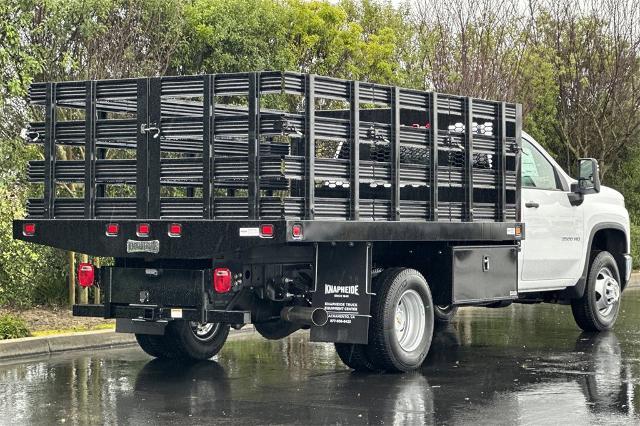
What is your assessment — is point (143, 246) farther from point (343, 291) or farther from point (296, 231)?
point (343, 291)

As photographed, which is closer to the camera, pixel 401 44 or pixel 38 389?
pixel 38 389

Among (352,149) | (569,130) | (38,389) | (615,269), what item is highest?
(569,130)

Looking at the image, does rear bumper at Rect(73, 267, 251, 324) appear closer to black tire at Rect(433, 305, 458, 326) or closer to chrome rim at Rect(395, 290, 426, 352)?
chrome rim at Rect(395, 290, 426, 352)

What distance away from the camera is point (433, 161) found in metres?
11.4

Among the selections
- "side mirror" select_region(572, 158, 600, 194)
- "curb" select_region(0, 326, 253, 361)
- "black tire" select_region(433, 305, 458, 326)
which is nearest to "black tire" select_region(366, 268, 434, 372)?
"side mirror" select_region(572, 158, 600, 194)

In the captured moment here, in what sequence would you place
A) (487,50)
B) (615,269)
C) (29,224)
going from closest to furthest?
(29,224) < (615,269) < (487,50)

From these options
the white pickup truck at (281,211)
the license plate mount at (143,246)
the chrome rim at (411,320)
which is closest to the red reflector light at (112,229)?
the white pickup truck at (281,211)

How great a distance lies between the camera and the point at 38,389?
410 inches

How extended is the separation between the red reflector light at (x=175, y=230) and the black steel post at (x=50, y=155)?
130cm

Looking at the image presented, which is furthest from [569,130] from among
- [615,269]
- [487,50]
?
[615,269]

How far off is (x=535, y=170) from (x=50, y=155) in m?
5.39

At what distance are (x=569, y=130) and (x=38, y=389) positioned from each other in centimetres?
2655

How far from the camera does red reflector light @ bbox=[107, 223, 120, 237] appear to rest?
10844 mm

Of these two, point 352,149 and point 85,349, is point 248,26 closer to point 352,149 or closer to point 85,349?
point 85,349
